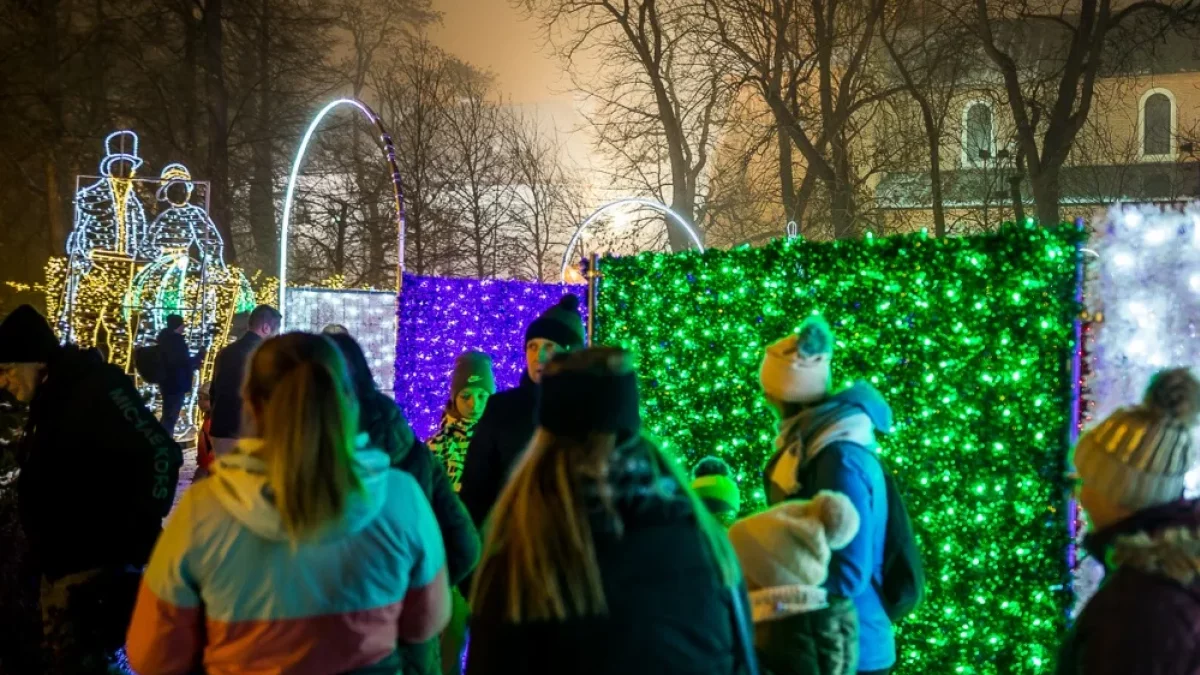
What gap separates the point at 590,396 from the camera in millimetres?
2039

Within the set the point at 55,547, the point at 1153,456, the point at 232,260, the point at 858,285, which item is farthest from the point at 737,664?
the point at 232,260

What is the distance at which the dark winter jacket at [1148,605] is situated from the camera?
2.09 metres

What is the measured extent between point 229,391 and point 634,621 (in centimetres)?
460

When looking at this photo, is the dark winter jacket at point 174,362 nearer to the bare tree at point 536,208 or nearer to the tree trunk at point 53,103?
the tree trunk at point 53,103

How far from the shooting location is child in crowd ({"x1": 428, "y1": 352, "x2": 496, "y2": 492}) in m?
5.50

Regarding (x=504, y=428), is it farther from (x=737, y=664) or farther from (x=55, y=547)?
(x=737, y=664)

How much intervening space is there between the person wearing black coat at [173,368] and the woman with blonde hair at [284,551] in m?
12.6

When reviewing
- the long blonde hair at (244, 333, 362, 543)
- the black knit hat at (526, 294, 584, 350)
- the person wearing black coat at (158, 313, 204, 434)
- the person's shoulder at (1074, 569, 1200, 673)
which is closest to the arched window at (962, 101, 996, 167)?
the person wearing black coat at (158, 313, 204, 434)

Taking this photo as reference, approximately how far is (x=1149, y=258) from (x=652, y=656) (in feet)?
14.7

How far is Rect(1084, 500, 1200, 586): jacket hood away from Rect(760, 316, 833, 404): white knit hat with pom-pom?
1208 mm

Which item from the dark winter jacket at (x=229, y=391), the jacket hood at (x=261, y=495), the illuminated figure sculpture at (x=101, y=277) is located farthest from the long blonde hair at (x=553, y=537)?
the illuminated figure sculpture at (x=101, y=277)

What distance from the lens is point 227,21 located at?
2253 cm

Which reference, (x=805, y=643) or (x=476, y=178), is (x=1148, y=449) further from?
(x=476, y=178)

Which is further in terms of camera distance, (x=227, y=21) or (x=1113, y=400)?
(x=227, y=21)
